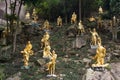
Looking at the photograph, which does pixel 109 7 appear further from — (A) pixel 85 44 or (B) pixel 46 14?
(B) pixel 46 14

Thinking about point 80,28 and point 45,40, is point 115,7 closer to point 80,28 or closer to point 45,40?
point 80,28

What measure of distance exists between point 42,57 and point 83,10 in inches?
458

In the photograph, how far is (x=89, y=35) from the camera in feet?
105

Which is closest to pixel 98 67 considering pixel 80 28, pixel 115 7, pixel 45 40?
pixel 45 40

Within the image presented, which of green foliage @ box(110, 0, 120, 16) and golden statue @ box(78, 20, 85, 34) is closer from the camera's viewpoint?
green foliage @ box(110, 0, 120, 16)

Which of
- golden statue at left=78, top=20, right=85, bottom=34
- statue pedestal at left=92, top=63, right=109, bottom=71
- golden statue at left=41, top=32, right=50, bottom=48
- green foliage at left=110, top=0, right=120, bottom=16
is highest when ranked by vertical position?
green foliage at left=110, top=0, right=120, bottom=16

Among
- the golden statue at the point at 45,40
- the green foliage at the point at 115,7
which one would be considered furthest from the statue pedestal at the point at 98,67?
the green foliage at the point at 115,7

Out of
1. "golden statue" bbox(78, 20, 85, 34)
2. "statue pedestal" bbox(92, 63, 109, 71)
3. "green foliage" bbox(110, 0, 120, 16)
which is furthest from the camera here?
"golden statue" bbox(78, 20, 85, 34)

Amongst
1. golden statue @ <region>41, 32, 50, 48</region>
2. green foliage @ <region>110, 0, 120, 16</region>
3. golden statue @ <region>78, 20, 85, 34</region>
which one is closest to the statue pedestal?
golden statue @ <region>41, 32, 50, 48</region>

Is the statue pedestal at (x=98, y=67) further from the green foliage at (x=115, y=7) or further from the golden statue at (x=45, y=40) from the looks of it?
the green foliage at (x=115, y=7)

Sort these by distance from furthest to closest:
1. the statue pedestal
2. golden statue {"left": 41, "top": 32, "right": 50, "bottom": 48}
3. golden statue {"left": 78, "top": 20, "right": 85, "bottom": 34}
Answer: golden statue {"left": 78, "top": 20, "right": 85, "bottom": 34} → golden statue {"left": 41, "top": 32, "right": 50, "bottom": 48} → the statue pedestal

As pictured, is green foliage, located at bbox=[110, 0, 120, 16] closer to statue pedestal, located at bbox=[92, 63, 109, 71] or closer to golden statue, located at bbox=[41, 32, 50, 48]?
golden statue, located at bbox=[41, 32, 50, 48]

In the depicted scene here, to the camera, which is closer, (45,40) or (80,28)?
(45,40)

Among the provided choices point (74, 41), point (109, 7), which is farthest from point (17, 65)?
point (109, 7)
